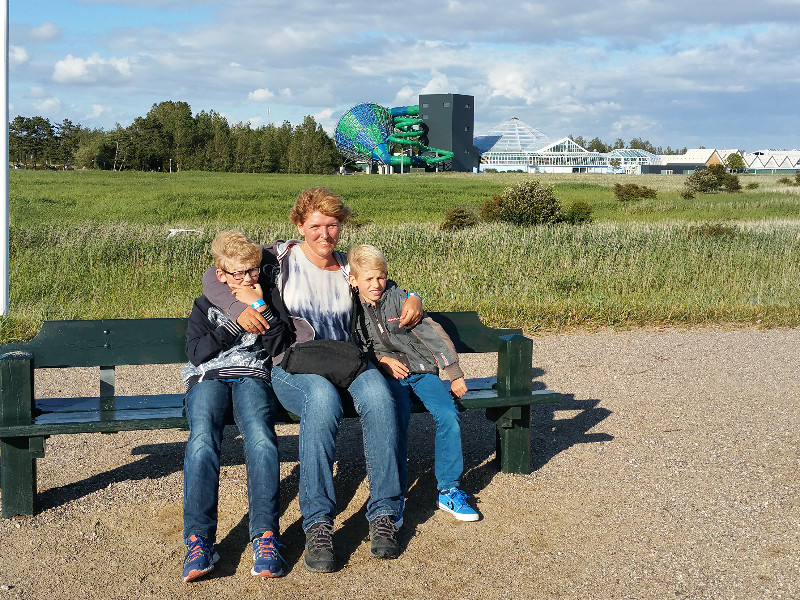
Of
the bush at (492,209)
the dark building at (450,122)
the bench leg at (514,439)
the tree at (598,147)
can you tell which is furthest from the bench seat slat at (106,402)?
the tree at (598,147)

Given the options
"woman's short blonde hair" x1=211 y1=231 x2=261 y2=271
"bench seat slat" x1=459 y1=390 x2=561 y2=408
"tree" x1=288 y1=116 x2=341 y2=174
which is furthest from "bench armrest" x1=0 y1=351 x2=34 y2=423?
"tree" x1=288 y1=116 x2=341 y2=174

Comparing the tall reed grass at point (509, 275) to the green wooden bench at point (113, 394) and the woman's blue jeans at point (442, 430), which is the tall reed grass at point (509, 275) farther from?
the woman's blue jeans at point (442, 430)

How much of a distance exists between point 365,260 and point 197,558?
1582 millimetres

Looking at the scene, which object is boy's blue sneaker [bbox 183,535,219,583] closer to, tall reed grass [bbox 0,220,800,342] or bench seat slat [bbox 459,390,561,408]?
bench seat slat [bbox 459,390,561,408]

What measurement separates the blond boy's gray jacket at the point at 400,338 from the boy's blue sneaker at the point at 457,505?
588 mm

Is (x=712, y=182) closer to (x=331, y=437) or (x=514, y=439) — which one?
(x=514, y=439)

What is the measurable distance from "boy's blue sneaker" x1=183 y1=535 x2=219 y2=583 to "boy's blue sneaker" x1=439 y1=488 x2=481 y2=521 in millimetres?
1141

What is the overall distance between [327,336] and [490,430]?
1824 mm

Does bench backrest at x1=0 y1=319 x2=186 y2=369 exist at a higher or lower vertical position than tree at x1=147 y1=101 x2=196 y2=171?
lower

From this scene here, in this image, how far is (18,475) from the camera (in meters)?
3.87

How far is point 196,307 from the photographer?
400 cm

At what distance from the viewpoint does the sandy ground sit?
132 inches

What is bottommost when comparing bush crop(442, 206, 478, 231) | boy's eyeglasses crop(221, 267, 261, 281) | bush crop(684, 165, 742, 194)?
boy's eyeglasses crop(221, 267, 261, 281)

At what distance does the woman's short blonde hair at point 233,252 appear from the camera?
393 centimetres
